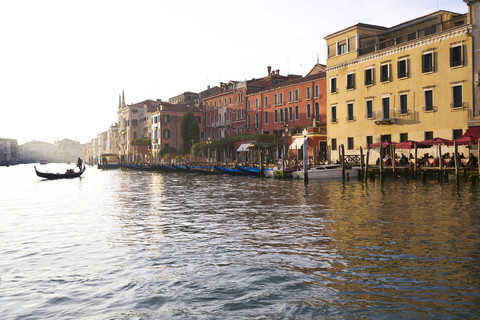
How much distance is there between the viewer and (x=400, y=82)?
3173cm

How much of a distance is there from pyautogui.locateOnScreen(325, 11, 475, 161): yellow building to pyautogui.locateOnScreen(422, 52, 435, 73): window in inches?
2.7

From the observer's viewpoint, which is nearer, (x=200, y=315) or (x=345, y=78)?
(x=200, y=315)

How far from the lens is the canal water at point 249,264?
596 centimetres

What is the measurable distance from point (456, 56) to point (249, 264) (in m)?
25.6

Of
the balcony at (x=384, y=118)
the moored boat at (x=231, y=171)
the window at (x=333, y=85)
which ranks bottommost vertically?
the moored boat at (x=231, y=171)

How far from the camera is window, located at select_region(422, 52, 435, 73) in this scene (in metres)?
29.5

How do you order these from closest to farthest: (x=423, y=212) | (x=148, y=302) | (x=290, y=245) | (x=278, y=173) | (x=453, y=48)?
(x=148, y=302) < (x=290, y=245) < (x=423, y=212) < (x=453, y=48) < (x=278, y=173)

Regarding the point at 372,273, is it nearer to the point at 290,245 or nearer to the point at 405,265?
the point at 405,265

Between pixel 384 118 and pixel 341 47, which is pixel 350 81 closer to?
pixel 341 47

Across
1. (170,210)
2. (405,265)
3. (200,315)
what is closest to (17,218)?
(170,210)

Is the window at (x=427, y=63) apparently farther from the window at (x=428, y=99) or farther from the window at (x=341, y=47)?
the window at (x=341, y=47)

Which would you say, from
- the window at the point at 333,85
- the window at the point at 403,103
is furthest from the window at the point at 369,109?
the window at the point at 333,85

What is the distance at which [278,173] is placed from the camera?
3409 cm

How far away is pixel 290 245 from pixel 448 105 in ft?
75.8
